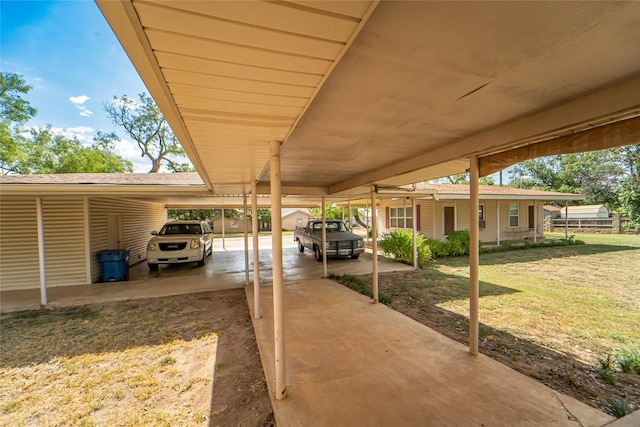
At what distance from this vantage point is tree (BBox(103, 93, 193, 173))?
843 inches

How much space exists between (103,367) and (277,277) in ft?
9.16

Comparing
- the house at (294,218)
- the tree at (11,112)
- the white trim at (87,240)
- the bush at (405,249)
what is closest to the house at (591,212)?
the bush at (405,249)

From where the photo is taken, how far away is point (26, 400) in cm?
280

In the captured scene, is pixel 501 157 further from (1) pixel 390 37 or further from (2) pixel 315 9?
(2) pixel 315 9

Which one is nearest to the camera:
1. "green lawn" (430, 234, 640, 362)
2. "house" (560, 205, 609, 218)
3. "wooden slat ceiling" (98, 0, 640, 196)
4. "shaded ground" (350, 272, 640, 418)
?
"wooden slat ceiling" (98, 0, 640, 196)

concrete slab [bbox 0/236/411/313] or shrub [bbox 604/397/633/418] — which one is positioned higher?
shrub [bbox 604/397/633/418]

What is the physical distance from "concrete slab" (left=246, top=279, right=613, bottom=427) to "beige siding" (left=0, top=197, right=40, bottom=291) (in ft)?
23.9

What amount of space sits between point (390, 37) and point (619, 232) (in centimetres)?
3091

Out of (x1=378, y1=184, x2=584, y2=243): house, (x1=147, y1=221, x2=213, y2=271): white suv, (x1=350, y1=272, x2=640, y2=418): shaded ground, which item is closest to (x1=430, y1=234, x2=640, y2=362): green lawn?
(x1=350, y1=272, x2=640, y2=418): shaded ground

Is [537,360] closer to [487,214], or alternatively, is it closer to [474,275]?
[474,275]

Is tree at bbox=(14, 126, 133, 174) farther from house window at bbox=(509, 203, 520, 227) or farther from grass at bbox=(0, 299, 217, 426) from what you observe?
house window at bbox=(509, 203, 520, 227)

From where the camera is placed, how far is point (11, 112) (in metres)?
17.1

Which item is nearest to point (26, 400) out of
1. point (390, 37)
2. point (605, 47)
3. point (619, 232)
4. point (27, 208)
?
point (390, 37)

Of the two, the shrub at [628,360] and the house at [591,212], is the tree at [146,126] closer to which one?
the shrub at [628,360]
